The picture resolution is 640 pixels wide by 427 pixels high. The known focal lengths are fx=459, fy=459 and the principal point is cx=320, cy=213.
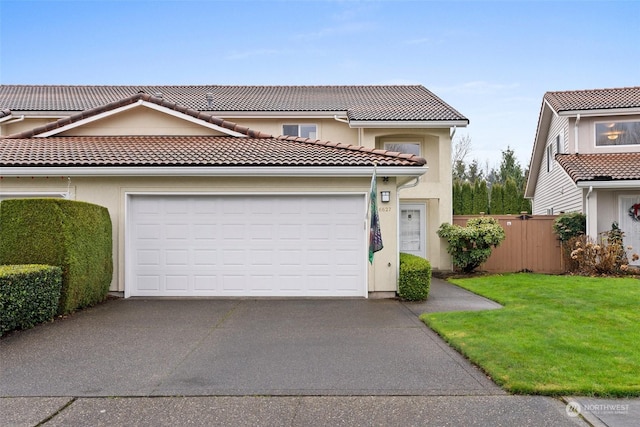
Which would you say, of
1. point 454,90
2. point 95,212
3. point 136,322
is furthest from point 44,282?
point 454,90

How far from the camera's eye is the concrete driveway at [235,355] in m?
4.74

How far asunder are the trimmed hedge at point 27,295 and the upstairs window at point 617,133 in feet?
58.8

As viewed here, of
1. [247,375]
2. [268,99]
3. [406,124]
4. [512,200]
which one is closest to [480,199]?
[512,200]

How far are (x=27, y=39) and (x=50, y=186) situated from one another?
5.86 m

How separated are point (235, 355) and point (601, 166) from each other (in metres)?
14.6

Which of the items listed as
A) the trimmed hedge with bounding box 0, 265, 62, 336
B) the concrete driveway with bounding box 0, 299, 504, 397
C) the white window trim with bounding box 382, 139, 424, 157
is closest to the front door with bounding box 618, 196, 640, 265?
the white window trim with bounding box 382, 139, 424, 157

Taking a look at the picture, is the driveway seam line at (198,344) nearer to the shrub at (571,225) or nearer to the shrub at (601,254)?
the shrub at (601,254)

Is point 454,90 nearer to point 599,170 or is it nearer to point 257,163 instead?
point 599,170

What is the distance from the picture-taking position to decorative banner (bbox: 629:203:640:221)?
49.2ft

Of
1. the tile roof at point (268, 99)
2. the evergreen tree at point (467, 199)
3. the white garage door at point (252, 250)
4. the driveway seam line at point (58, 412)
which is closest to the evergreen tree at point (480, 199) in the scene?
the evergreen tree at point (467, 199)

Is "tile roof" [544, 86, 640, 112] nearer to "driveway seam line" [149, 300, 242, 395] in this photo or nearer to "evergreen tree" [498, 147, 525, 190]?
"driveway seam line" [149, 300, 242, 395]

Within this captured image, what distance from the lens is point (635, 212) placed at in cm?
1502

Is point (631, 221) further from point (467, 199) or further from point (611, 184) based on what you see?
point (467, 199)

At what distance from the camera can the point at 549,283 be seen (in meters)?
12.4
